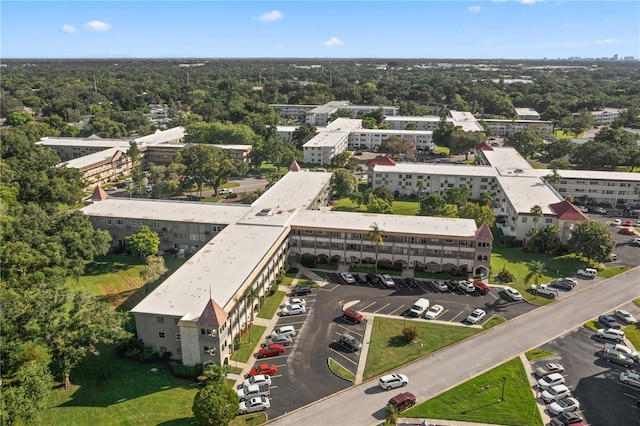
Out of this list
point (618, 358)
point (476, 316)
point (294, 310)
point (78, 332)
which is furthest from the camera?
point (294, 310)

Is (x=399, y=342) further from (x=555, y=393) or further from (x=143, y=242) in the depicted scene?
(x=143, y=242)

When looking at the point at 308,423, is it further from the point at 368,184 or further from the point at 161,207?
the point at 368,184

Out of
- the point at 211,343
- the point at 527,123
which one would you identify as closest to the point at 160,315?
the point at 211,343

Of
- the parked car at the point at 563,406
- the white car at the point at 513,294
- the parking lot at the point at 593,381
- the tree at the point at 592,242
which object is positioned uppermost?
the tree at the point at 592,242

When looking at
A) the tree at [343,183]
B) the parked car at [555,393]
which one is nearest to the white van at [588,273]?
the parked car at [555,393]

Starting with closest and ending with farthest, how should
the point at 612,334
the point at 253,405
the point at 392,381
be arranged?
the point at 253,405, the point at 392,381, the point at 612,334

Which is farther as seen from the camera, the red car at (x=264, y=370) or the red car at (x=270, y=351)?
the red car at (x=270, y=351)

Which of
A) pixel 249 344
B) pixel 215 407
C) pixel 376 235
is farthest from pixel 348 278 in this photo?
pixel 215 407

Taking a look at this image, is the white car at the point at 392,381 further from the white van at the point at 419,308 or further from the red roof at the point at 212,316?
the red roof at the point at 212,316
